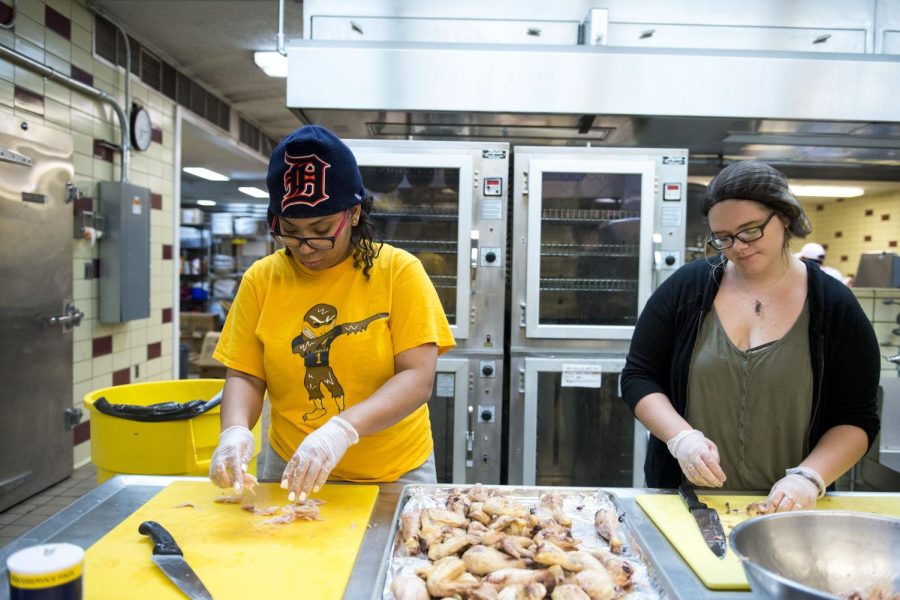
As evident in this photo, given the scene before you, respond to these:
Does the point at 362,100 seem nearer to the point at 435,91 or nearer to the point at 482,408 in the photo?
the point at 435,91

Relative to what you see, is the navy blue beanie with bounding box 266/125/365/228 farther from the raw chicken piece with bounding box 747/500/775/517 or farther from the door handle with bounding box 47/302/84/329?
the door handle with bounding box 47/302/84/329

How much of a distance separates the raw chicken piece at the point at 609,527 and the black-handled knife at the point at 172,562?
79 centimetres

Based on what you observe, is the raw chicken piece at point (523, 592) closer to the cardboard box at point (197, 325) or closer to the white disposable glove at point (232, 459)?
the white disposable glove at point (232, 459)

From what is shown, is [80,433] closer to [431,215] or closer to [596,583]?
[431,215]

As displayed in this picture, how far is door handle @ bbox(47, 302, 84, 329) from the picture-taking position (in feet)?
13.9

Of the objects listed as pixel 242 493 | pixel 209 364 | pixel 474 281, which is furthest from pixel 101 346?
pixel 242 493

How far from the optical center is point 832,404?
5.35 ft

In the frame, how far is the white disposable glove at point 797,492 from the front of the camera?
4.54 ft

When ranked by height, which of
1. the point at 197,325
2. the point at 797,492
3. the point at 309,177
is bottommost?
the point at 197,325

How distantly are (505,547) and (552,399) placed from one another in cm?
251

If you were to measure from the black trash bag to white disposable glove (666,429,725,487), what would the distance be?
168cm

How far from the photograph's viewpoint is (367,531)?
52.2 inches

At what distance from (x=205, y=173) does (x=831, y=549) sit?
953cm

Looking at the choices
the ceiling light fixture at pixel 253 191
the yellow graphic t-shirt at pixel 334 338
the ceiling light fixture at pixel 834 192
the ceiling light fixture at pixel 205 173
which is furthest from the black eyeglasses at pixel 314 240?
the ceiling light fixture at pixel 253 191
